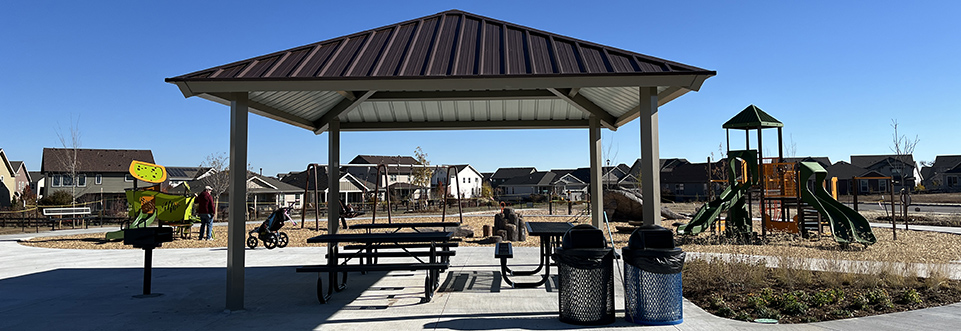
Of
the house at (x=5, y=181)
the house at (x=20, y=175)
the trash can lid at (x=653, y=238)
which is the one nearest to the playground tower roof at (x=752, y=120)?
the trash can lid at (x=653, y=238)

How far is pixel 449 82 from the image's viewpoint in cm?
621

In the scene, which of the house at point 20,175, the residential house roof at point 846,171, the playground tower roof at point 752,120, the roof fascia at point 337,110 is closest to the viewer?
the roof fascia at point 337,110

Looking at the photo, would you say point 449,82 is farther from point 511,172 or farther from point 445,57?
point 511,172

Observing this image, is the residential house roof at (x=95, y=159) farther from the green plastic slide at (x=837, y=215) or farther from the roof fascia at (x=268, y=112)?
the green plastic slide at (x=837, y=215)

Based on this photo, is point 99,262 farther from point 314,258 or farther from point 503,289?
point 503,289

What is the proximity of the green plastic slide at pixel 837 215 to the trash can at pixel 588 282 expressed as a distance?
1020cm

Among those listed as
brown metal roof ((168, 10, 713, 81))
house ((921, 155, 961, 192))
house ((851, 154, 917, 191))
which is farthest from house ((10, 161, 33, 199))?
house ((921, 155, 961, 192))

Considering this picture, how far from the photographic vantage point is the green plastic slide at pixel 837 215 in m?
12.8

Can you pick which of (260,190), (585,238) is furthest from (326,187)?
(585,238)

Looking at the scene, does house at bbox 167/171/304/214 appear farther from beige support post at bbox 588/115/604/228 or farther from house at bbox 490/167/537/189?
house at bbox 490/167/537/189

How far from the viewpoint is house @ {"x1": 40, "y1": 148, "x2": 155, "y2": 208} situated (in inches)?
1889

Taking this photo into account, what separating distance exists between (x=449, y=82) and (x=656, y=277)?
314 centimetres

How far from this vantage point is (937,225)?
66.1 ft

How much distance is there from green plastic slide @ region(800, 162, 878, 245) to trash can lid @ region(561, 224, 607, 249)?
10.2 metres
